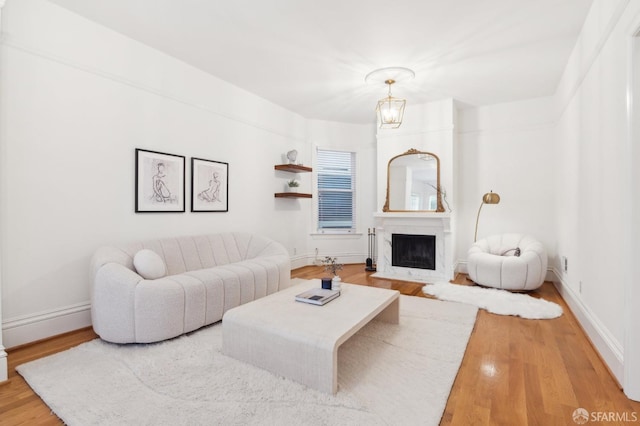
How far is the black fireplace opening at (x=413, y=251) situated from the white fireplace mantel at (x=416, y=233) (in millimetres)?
59

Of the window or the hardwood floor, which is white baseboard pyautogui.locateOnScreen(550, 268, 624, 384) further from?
the window

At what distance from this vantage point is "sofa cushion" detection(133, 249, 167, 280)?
9.18 feet

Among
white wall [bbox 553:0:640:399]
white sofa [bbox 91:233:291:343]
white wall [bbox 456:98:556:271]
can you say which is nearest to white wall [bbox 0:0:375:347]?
white sofa [bbox 91:233:291:343]

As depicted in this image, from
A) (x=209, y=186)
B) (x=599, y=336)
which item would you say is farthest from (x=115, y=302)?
(x=599, y=336)

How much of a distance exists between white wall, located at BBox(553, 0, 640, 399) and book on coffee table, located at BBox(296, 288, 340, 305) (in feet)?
6.14

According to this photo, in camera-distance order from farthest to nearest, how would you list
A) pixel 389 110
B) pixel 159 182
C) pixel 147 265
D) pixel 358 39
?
pixel 389 110
pixel 159 182
pixel 358 39
pixel 147 265

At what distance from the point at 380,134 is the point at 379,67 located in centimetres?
181

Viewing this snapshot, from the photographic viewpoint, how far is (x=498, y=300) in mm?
3754

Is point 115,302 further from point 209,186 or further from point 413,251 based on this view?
point 413,251

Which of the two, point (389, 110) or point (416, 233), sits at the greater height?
point (389, 110)

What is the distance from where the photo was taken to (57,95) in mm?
2779

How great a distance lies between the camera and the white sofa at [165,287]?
8.18 feet

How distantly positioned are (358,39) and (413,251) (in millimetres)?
3323

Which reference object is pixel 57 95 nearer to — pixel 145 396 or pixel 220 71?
pixel 220 71
